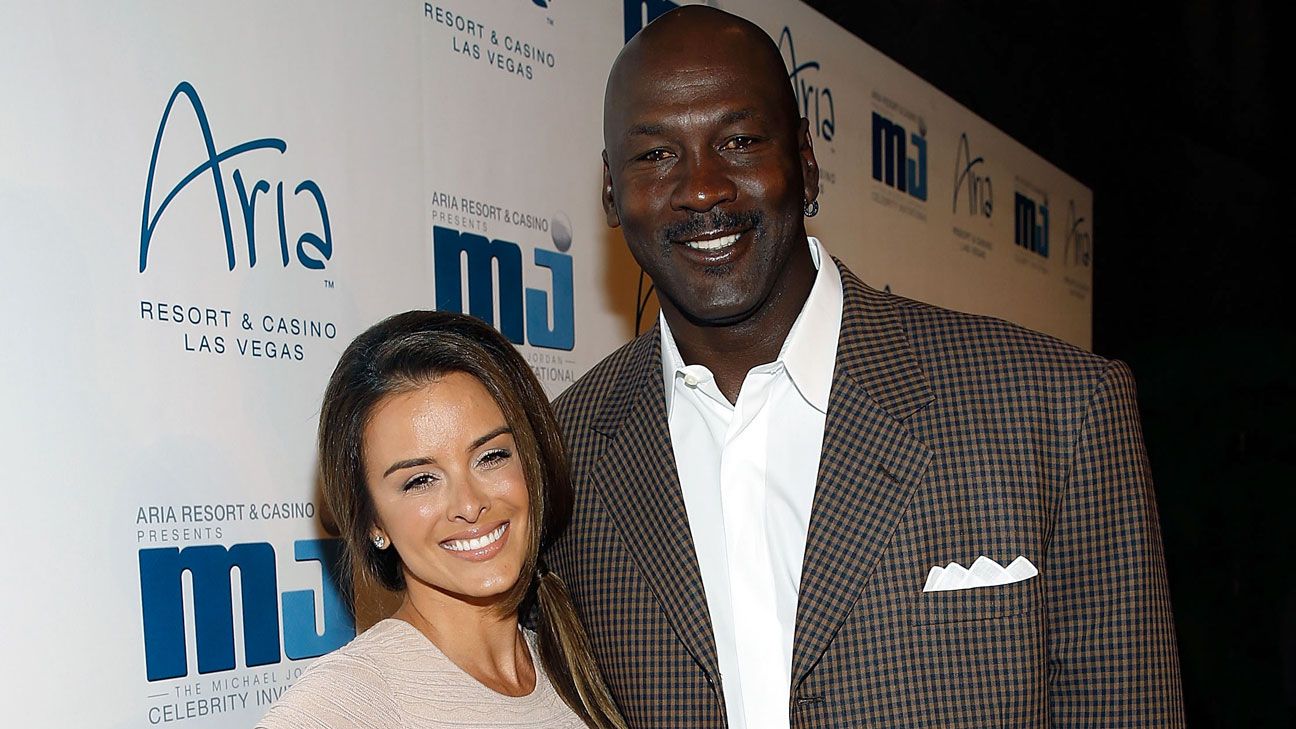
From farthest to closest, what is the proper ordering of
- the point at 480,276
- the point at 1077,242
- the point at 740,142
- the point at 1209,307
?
the point at 1209,307 < the point at 1077,242 < the point at 480,276 < the point at 740,142

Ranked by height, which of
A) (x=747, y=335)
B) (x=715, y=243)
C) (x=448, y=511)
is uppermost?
(x=715, y=243)

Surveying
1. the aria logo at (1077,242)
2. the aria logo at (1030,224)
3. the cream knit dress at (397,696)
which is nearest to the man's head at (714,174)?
the cream knit dress at (397,696)

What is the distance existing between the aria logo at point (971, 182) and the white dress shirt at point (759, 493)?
334cm

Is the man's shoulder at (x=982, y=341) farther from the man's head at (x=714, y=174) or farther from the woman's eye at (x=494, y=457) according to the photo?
the woman's eye at (x=494, y=457)

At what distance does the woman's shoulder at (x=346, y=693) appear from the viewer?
5.28 ft

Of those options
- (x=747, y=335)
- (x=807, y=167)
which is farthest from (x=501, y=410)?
(x=807, y=167)

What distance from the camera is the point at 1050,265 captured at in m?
6.22

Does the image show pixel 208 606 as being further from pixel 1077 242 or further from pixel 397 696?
pixel 1077 242

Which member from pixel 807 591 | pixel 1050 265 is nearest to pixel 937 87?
pixel 1050 265

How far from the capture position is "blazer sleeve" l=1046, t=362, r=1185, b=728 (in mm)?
1732

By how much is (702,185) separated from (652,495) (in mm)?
455

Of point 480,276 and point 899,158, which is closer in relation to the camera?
point 480,276

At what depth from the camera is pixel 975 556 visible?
1761 millimetres

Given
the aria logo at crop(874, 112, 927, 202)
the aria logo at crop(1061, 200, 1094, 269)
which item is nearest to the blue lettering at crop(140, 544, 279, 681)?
the aria logo at crop(874, 112, 927, 202)
